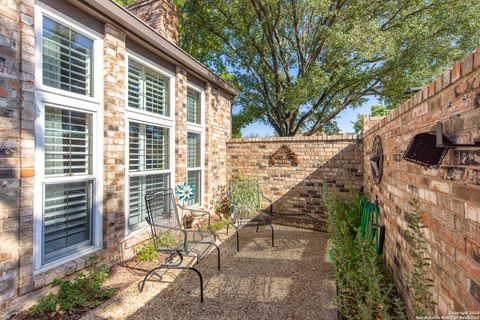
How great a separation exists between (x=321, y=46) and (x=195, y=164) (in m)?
6.95

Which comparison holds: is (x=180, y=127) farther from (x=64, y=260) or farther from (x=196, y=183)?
(x=64, y=260)

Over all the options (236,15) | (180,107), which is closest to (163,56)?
(180,107)

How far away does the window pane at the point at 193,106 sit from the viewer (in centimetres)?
516

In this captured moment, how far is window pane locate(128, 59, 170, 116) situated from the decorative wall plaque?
8.87 ft

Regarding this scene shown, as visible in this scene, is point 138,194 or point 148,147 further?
point 148,147

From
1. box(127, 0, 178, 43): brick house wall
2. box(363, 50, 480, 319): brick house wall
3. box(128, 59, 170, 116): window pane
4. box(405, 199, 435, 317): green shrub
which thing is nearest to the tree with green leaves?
box(127, 0, 178, 43): brick house wall

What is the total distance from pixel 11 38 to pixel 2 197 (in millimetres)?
1418

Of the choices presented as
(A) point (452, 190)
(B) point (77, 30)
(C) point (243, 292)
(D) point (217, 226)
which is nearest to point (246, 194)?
(D) point (217, 226)

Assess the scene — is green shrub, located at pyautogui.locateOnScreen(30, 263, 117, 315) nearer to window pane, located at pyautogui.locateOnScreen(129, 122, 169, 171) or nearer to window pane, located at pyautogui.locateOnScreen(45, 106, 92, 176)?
window pane, located at pyautogui.locateOnScreen(45, 106, 92, 176)

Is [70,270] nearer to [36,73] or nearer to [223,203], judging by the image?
[36,73]

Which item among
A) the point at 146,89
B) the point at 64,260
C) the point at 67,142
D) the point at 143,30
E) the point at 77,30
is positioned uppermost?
the point at 143,30

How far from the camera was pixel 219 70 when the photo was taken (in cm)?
1226

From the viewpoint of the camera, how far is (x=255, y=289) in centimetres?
281

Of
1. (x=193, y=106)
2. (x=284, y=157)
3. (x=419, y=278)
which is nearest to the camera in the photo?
(x=419, y=278)
